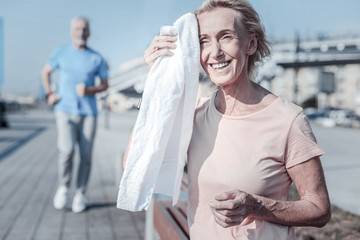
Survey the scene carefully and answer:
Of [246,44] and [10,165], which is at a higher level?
[246,44]

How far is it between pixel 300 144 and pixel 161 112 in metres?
0.52

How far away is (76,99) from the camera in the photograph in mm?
4844

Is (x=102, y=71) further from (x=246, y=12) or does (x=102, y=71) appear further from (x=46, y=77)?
(x=246, y=12)

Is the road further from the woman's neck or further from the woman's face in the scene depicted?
the woman's face

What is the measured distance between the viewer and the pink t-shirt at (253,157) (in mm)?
1477

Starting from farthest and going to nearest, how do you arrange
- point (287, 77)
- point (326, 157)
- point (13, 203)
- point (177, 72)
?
1. point (287, 77)
2. point (326, 157)
3. point (13, 203)
4. point (177, 72)

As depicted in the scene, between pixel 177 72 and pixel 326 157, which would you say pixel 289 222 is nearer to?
pixel 177 72

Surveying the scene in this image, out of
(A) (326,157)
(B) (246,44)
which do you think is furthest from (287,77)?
(B) (246,44)

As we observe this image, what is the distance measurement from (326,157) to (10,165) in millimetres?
6878

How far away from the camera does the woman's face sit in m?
1.55

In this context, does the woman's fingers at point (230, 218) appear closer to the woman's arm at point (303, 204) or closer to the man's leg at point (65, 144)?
the woman's arm at point (303, 204)

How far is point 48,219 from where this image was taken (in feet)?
Result: 15.5

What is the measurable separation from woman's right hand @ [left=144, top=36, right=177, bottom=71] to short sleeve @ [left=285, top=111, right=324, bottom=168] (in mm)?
526

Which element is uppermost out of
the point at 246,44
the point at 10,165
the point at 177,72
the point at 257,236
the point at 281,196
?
the point at 246,44
